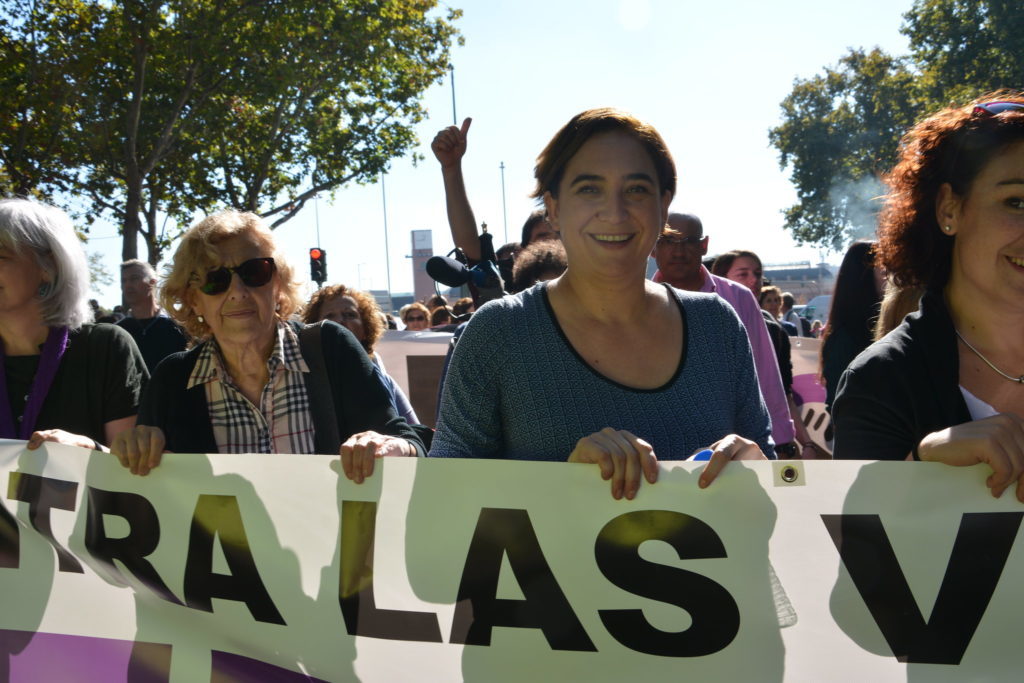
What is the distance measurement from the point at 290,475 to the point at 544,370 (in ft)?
2.15

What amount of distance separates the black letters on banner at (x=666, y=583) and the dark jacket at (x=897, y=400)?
367 millimetres

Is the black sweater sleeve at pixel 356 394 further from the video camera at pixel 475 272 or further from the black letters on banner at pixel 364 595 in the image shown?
the video camera at pixel 475 272

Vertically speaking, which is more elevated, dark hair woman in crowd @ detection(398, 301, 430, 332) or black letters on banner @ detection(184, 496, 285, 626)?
dark hair woman in crowd @ detection(398, 301, 430, 332)

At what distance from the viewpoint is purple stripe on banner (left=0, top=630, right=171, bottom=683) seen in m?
2.27

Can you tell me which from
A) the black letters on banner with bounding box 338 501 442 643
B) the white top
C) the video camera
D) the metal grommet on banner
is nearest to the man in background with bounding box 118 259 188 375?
the video camera

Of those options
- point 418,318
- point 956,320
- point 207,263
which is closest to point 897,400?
point 956,320

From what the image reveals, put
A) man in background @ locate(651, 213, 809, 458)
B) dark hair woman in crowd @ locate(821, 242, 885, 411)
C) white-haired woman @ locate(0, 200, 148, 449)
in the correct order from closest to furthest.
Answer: white-haired woman @ locate(0, 200, 148, 449)
man in background @ locate(651, 213, 809, 458)
dark hair woman in crowd @ locate(821, 242, 885, 411)

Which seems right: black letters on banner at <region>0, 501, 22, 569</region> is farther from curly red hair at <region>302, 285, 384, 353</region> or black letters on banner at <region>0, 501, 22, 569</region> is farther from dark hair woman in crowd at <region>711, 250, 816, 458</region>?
dark hair woman in crowd at <region>711, 250, 816, 458</region>

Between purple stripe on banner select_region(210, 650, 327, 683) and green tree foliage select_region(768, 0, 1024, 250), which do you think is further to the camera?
green tree foliage select_region(768, 0, 1024, 250)

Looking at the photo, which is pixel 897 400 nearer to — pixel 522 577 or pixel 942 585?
pixel 942 585

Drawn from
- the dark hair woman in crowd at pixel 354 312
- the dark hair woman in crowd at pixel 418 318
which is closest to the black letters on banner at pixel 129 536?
the dark hair woman in crowd at pixel 354 312

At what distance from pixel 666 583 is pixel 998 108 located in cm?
124

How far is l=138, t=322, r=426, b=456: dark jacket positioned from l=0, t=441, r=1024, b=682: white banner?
0.77 feet

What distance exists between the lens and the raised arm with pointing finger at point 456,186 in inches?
153
